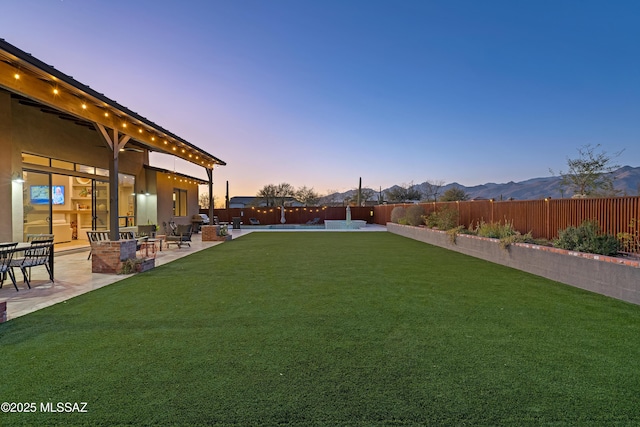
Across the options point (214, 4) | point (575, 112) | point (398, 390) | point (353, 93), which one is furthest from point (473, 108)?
point (398, 390)

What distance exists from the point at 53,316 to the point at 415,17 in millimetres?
13365

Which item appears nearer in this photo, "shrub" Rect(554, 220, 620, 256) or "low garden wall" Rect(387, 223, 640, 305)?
"low garden wall" Rect(387, 223, 640, 305)

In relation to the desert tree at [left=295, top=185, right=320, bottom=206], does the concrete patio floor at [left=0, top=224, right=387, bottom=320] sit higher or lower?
lower

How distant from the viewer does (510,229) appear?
27.8ft

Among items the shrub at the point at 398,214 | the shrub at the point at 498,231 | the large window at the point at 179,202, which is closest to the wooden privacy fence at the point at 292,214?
the shrub at the point at 398,214

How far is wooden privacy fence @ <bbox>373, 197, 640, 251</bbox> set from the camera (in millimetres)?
5975

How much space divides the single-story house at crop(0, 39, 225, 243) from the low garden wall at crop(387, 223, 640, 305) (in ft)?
28.4

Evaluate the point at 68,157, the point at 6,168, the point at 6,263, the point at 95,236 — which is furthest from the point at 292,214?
the point at 6,263

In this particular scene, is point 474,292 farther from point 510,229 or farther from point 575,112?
point 575,112

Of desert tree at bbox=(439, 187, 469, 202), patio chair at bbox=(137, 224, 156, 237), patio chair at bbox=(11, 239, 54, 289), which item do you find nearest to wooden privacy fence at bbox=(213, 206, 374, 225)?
desert tree at bbox=(439, 187, 469, 202)

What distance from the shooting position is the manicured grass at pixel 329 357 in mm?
1977

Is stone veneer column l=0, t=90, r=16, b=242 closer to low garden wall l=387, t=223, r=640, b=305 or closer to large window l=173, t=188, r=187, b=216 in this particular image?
large window l=173, t=188, r=187, b=216

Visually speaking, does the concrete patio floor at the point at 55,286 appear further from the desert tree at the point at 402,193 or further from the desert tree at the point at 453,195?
the desert tree at the point at 402,193

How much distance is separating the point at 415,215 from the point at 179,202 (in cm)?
1250
